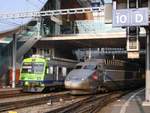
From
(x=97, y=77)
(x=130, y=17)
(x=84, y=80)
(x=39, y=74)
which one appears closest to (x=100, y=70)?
(x=97, y=77)

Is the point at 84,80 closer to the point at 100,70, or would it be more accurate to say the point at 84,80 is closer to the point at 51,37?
the point at 100,70

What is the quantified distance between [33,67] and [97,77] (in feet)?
18.8

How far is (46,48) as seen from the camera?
2179 inches

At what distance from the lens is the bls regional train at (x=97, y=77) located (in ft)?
101

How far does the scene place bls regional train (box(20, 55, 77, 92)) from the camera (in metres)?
34.0

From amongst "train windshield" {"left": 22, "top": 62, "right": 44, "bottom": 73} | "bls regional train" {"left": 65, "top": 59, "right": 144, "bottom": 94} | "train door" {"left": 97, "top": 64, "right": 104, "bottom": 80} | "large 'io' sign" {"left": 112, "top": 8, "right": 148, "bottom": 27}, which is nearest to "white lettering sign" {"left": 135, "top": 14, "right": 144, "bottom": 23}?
"large 'io' sign" {"left": 112, "top": 8, "right": 148, "bottom": 27}

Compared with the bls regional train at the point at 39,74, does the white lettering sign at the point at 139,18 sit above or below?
above

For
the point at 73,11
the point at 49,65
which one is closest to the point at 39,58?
the point at 49,65

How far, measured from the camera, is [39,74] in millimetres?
34188

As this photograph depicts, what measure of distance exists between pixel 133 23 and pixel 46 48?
33.5m

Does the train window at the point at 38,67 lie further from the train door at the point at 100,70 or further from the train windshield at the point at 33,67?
the train door at the point at 100,70

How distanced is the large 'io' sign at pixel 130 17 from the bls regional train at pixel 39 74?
12267 mm

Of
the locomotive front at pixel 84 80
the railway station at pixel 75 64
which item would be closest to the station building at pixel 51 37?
the railway station at pixel 75 64

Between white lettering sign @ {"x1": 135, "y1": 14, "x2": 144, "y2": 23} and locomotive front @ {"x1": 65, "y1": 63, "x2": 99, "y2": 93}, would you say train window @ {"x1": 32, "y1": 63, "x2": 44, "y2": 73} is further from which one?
white lettering sign @ {"x1": 135, "y1": 14, "x2": 144, "y2": 23}
